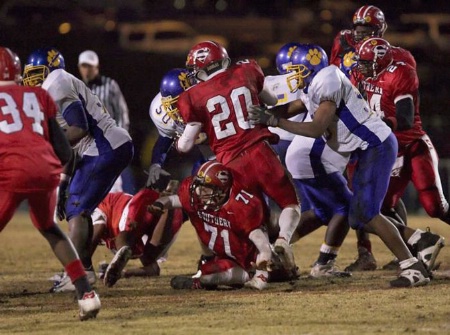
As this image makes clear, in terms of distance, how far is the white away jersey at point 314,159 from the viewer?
8336 millimetres

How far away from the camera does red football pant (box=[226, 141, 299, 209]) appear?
7477mm

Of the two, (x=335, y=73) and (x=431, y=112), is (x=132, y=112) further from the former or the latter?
(x=335, y=73)

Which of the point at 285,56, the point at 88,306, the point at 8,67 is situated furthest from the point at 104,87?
the point at 88,306

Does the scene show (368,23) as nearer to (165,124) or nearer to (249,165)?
(165,124)

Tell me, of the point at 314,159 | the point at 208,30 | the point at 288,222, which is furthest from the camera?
the point at 208,30

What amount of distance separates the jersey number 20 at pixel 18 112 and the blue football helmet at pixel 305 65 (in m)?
3.06

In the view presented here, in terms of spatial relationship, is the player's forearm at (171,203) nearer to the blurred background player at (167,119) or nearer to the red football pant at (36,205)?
the blurred background player at (167,119)

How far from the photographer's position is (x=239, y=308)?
6.58m

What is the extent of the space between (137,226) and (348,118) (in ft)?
7.02

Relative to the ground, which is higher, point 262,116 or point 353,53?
point 353,53

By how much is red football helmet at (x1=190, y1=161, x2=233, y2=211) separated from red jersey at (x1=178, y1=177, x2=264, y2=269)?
0.33 feet

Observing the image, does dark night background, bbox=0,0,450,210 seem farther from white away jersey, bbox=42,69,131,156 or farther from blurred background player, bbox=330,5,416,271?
white away jersey, bbox=42,69,131,156

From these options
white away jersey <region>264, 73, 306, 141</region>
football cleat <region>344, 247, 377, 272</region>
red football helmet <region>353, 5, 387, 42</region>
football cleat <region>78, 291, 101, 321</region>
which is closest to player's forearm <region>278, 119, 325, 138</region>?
white away jersey <region>264, 73, 306, 141</region>

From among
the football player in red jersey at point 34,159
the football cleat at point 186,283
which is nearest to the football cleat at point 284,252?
the football cleat at point 186,283
